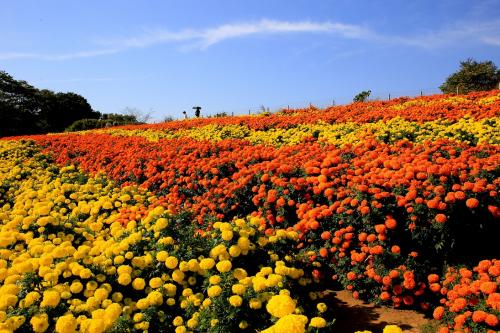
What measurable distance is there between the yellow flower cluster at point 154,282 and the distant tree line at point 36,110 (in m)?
31.9

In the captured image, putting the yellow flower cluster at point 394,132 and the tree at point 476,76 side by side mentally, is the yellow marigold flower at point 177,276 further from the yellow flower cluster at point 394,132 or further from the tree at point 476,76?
the tree at point 476,76

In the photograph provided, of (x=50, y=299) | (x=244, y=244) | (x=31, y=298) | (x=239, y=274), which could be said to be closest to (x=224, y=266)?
(x=239, y=274)

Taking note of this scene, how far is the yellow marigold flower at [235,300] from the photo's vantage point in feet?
12.5

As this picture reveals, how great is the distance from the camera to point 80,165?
12.4 meters

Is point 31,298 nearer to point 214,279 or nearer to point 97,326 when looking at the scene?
point 97,326

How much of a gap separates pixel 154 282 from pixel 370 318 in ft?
8.05

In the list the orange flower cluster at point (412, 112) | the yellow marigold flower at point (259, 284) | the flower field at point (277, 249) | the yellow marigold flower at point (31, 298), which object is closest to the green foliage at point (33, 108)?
the orange flower cluster at point (412, 112)

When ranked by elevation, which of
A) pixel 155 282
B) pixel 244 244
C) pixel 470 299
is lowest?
pixel 470 299

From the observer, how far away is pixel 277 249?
5.12 m

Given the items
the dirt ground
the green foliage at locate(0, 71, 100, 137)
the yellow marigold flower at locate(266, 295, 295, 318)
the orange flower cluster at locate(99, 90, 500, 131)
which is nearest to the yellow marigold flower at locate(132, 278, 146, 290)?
the yellow marigold flower at locate(266, 295, 295, 318)

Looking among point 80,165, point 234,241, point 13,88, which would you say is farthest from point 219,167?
point 13,88

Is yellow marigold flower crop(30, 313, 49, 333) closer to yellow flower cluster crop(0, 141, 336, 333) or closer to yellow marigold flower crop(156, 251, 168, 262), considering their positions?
yellow flower cluster crop(0, 141, 336, 333)

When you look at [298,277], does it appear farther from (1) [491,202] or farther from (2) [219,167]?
(2) [219,167]

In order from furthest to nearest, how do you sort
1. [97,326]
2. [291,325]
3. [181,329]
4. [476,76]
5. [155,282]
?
[476,76] → [155,282] → [181,329] → [97,326] → [291,325]
